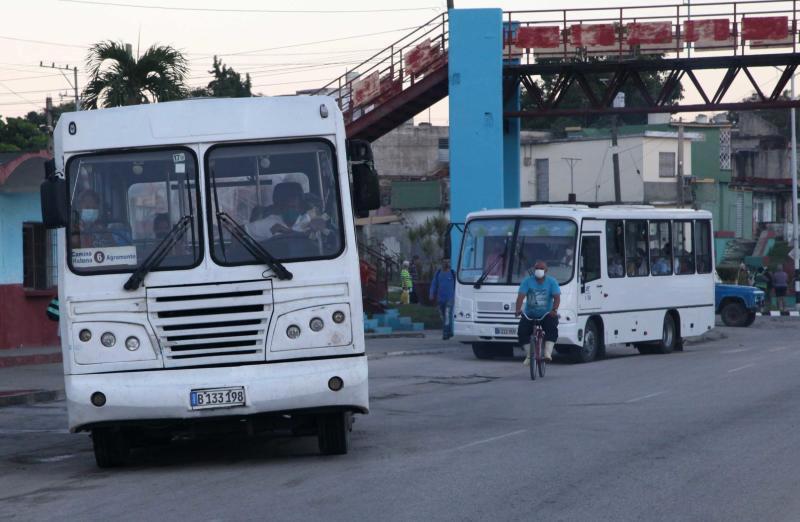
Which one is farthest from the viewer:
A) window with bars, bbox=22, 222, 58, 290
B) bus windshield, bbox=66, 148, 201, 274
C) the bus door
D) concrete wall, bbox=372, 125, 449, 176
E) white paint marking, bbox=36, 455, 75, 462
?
concrete wall, bbox=372, 125, 449, 176

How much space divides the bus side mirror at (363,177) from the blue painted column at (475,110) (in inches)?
856

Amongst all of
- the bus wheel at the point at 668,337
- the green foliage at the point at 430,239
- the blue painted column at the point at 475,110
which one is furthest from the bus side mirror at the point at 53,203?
the green foliage at the point at 430,239

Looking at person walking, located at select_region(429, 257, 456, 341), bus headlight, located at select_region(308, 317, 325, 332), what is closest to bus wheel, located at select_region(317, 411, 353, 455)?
bus headlight, located at select_region(308, 317, 325, 332)

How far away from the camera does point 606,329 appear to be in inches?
973

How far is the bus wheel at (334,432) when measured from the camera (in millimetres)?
11008

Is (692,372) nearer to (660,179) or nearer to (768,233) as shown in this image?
(660,179)

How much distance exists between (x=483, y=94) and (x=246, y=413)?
23.9 m

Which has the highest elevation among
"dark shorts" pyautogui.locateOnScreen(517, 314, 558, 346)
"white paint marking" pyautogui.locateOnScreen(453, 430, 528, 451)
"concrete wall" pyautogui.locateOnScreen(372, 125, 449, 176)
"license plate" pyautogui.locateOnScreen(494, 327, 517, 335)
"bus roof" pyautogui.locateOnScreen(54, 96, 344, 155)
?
"concrete wall" pyautogui.locateOnScreen(372, 125, 449, 176)

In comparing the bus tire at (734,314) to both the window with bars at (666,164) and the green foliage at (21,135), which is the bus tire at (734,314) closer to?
the window with bars at (666,164)

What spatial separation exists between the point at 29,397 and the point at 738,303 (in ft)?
Result: 89.7

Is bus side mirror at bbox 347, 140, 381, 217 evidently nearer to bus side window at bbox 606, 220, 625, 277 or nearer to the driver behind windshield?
the driver behind windshield

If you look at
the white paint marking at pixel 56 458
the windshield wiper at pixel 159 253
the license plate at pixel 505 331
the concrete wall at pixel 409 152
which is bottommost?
the license plate at pixel 505 331

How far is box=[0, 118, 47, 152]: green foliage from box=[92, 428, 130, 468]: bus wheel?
57086 mm

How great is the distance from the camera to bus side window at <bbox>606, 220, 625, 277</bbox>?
977 inches
